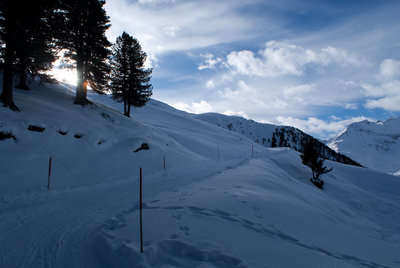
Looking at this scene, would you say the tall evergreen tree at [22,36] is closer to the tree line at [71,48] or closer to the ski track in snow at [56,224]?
the tree line at [71,48]

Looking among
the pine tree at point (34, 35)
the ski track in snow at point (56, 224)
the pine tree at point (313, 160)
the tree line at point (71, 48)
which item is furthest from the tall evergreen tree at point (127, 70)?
the pine tree at point (313, 160)

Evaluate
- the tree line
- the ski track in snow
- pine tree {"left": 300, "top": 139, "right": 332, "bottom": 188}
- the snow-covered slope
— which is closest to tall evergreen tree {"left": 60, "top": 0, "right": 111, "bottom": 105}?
the tree line

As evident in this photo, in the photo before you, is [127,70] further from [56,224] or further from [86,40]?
[56,224]

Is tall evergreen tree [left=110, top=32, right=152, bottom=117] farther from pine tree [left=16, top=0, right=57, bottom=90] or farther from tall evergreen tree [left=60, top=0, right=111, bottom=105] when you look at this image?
pine tree [left=16, top=0, right=57, bottom=90]

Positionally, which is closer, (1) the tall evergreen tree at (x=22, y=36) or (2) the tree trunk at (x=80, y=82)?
(1) the tall evergreen tree at (x=22, y=36)

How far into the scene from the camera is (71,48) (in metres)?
17.3

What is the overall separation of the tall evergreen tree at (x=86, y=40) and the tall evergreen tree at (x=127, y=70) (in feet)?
11.8

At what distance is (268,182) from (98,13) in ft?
70.2

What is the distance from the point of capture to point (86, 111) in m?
17.7

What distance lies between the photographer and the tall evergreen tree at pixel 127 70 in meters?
23.4

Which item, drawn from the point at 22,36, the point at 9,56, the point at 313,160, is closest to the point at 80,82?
the point at 9,56

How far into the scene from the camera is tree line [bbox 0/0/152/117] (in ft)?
37.5

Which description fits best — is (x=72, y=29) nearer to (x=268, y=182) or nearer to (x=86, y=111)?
(x=86, y=111)

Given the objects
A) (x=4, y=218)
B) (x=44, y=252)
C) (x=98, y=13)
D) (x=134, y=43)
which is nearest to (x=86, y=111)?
(x=98, y=13)
